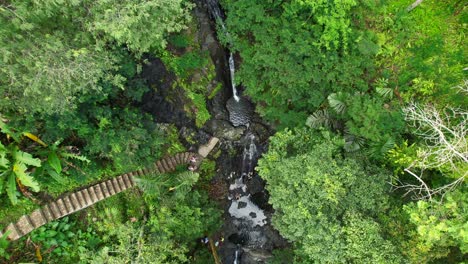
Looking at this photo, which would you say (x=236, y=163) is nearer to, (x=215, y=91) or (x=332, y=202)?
(x=215, y=91)

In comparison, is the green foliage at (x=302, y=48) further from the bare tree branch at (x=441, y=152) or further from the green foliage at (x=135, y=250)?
the green foliage at (x=135, y=250)

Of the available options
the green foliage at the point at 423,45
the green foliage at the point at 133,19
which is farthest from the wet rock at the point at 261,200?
the green foliage at the point at 133,19

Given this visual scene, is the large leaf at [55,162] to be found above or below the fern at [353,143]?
above

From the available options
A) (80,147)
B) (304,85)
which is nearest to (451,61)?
(304,85)

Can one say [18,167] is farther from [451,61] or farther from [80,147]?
[451,61]

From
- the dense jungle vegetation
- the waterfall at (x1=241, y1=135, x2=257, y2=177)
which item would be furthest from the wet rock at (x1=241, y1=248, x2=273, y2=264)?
the waterfall at (x1=241, y1=135, x2=257, y2=177)

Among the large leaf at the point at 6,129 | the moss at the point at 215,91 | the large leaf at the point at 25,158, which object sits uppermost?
the large leaf at the point at 6,129
